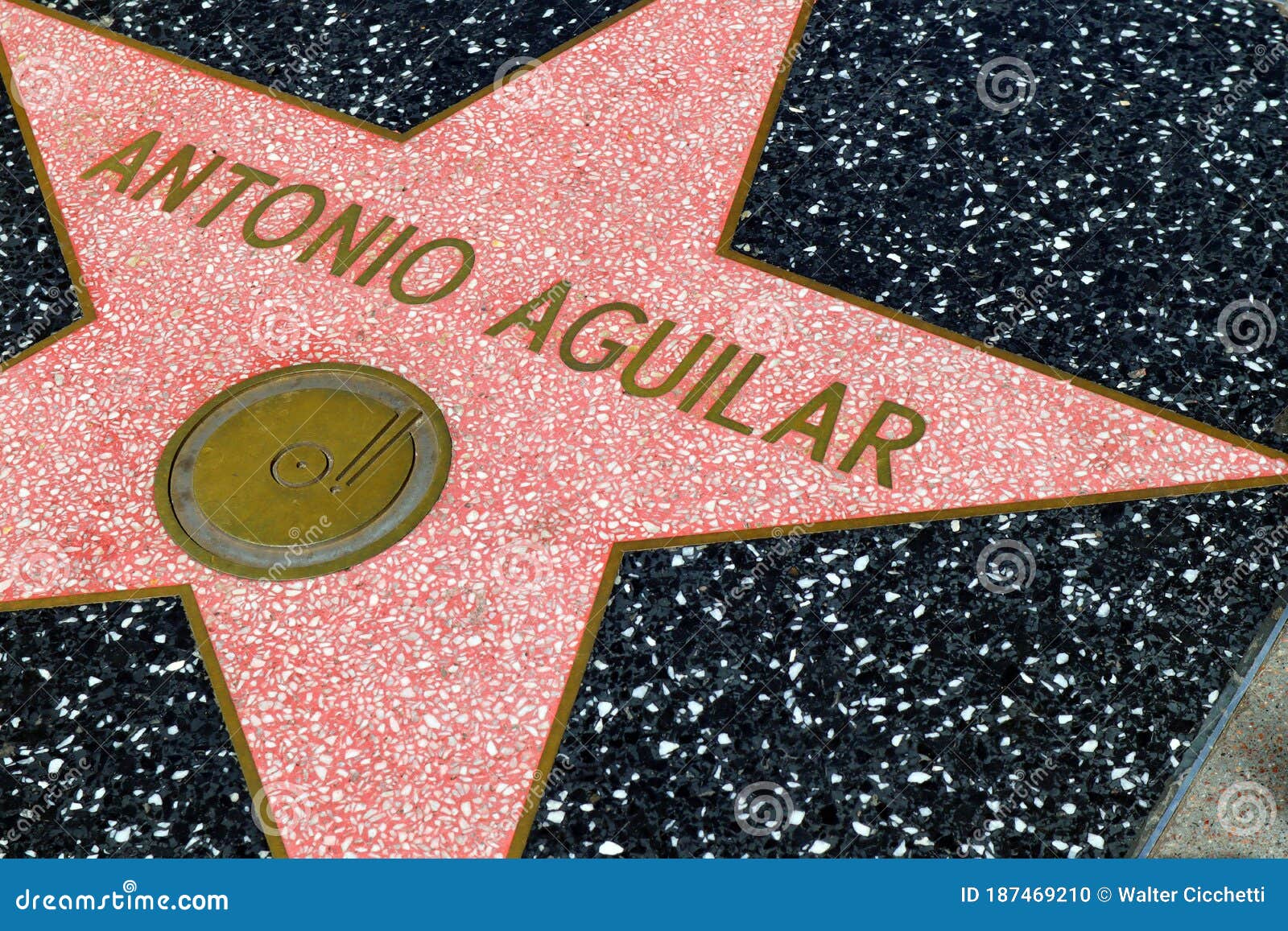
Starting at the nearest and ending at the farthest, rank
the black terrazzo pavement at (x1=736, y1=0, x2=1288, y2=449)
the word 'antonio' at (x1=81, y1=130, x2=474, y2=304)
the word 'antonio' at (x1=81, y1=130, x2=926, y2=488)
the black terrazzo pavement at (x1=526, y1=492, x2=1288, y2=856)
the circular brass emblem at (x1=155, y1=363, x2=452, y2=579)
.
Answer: the black terrazzo pavement at (x1=526, y1=492, x2=1288, y2=856)
the circular brass emblem at (x1=155, y1=363, x2=452, y2=579)
the word 'antonio' at (x1=81, y1=130, x2=926, y2=488)
the black terrazzo pavement at (x1=736, y1=0, x2=1288, y2=449)
the word 'antonio' at (x1=81, y1=130, x2=474, y2=304)

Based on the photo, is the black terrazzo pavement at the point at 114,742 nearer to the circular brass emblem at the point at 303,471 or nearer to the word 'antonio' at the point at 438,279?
the circular brass emblem at the point at 303,471

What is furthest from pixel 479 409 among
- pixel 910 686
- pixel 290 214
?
pixel 910 686

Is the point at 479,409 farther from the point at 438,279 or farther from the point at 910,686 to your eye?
the point at 910,686

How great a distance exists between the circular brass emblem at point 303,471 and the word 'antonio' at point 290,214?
0.35m

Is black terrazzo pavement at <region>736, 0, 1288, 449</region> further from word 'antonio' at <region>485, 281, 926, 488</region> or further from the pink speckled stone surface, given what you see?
word 'antonio' at <region>485, 281, 926, 488</region>

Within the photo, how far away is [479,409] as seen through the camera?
115 inches

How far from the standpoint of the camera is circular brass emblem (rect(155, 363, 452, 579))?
2711 millimetres

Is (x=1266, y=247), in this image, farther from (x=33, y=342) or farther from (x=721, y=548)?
(x=33, y=342)

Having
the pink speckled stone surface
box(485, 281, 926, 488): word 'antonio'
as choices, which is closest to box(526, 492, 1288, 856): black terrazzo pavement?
the pink speckled stone surface

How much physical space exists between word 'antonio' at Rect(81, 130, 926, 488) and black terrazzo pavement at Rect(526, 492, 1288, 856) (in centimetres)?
31

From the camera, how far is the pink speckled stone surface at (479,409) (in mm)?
2447

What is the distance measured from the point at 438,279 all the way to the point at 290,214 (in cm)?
53

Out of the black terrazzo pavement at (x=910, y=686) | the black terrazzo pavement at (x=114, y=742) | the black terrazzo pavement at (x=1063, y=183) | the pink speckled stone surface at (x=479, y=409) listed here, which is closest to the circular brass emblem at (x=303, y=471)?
the pink speckled stone surface at (x=479, y=409)

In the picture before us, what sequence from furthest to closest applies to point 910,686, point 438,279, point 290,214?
point 290,214, point 438,279, point 910,686
